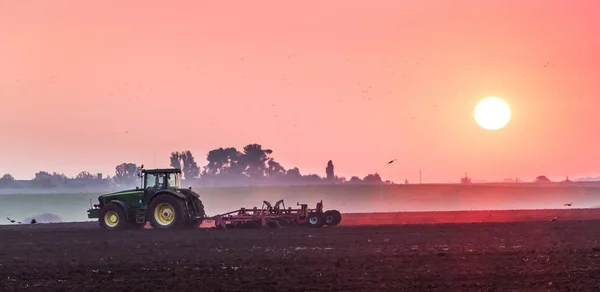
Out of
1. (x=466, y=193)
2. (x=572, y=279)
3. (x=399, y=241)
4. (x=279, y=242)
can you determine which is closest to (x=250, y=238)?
(x=279, y=242)

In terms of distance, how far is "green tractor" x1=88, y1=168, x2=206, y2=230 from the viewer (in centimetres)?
2880

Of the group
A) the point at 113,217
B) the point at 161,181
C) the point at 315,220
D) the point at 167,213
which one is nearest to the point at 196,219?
the point at 167,213

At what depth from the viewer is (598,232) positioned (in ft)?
86.9

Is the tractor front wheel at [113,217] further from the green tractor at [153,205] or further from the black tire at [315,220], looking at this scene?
the black tire at [315,220]

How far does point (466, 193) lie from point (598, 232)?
9453 centimetres

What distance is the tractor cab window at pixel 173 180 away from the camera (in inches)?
1165

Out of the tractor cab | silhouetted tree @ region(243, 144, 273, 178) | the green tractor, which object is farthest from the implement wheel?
silhouetted tree @ region(243, 144, 273, 178)

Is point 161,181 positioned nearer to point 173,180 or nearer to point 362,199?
point 173,180

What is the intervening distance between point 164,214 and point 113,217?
2.21 meters

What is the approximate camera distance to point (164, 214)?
2909 centimetres

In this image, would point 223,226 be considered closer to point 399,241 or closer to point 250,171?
point 399,241

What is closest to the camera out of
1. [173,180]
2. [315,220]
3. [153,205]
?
[153,205]

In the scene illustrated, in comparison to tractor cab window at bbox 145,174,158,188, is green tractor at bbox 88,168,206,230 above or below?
below

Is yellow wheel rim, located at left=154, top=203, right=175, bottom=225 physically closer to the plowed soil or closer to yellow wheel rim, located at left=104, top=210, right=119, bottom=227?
the plowed soil
